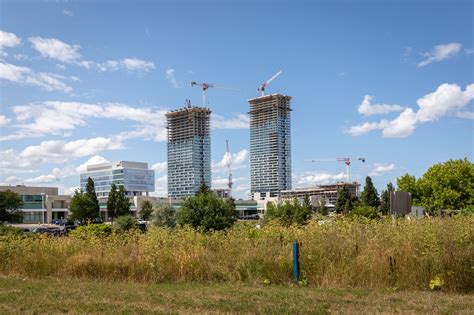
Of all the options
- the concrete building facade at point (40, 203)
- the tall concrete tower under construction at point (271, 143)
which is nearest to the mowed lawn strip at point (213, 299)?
the concrete building facade at point (40, 203)

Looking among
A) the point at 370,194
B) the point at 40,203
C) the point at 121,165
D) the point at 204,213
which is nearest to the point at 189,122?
the point at 121,165

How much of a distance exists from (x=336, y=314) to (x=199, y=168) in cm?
17992

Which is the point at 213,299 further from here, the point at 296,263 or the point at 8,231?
the point at 8,231

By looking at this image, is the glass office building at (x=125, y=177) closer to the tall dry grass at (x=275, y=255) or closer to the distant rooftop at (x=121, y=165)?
the distant rooftop at (x=121, y=165)

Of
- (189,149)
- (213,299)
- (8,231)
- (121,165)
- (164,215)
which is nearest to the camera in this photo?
(213,299)

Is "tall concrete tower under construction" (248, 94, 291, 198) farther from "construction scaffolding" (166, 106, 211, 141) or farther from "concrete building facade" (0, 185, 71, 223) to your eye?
"concrete building facade" (0, 185, 71, 223)

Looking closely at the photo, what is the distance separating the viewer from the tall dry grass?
972cm

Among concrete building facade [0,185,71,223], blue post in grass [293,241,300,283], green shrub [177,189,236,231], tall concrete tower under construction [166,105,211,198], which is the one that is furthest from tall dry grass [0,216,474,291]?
tall concrete tower under construction [166,105,211,198]

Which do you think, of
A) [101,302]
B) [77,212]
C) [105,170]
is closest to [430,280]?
[101,302]

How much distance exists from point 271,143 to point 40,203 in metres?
108

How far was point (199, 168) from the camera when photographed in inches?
7333

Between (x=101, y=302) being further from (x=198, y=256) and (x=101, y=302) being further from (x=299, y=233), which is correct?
(x=299, y=233)

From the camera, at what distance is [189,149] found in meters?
185

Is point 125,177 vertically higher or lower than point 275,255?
higher
